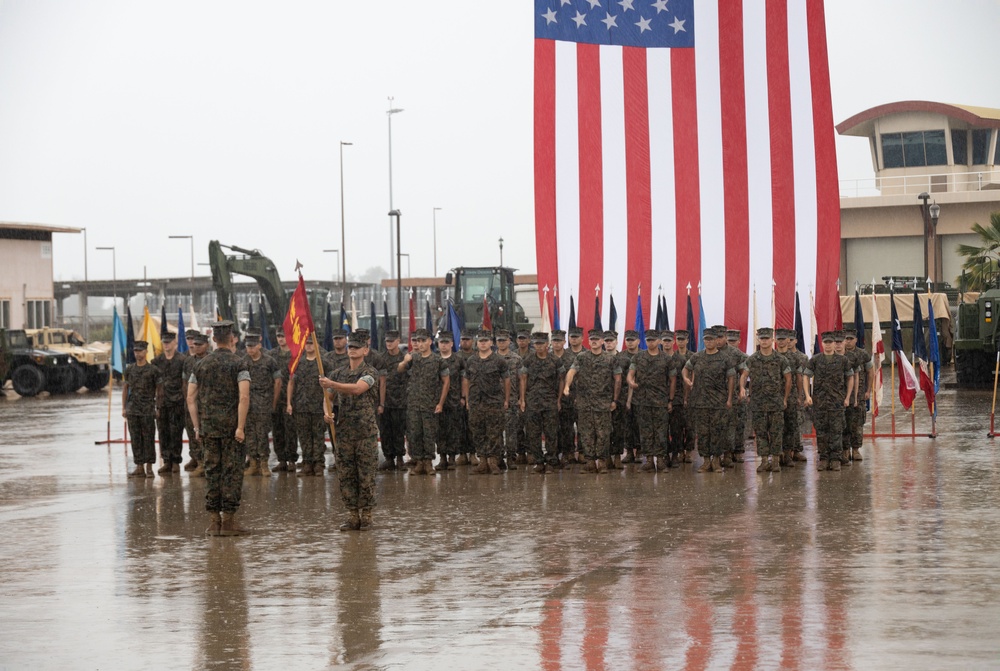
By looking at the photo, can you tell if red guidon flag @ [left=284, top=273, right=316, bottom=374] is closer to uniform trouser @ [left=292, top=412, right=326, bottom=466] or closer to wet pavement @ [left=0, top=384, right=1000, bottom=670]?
wet pavement @ [left=0, top=384, right=1000, bottom=670]

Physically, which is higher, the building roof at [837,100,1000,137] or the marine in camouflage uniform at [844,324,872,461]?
the building roof at [837,100,1000,137]

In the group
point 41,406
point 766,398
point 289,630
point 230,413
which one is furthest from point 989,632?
point 41,406

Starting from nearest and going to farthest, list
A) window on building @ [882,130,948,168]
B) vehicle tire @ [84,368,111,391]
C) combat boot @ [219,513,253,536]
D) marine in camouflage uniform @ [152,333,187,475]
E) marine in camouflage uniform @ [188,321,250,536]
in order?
1. combat boot @ [219,513,253,536]
2. marine in camouflage uniform @ [188,321,250,536]
3. marine in camouflage uniform @ [152,333,187,475]
4. vehicle tire @ [84,368,111,391]
5. window on building @ [882,130,948,168]

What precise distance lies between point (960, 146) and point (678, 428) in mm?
46686

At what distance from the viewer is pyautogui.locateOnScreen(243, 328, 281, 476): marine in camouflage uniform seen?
49.8 feet

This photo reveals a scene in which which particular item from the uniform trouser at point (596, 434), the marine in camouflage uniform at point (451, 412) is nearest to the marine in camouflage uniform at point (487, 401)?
the marine in camouflage uniform at point (451, 412)

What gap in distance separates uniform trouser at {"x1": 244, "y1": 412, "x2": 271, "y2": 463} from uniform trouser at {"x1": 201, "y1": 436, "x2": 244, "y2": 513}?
13.9ft

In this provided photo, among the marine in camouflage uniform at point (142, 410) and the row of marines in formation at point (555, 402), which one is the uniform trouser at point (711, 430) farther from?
the marine in camouflage uniform at point (142, 410)

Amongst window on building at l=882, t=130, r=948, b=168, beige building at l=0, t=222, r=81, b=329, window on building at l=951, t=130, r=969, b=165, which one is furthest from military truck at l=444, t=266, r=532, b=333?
window on building at l=951, t=130, r=969, b=165

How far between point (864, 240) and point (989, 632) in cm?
4979

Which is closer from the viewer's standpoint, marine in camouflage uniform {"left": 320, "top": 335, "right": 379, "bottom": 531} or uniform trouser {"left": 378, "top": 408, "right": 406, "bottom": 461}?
marine in camouflage uniform {"left": 320, "top": 335, "right": 379, "bottom": 531}

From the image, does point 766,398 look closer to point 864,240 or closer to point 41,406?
point 41,406

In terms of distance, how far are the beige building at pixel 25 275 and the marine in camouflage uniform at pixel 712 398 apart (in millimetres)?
43249

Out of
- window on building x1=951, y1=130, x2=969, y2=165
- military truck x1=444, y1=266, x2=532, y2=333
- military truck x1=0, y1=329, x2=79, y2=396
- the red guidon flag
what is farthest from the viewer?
window on building x1=951, y1=130, x2=969, y2=165
